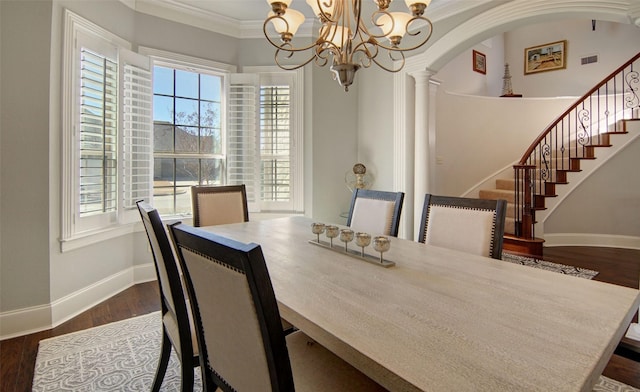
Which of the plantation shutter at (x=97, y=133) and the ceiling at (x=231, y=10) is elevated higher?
the ceiling at (x=231, y=10)

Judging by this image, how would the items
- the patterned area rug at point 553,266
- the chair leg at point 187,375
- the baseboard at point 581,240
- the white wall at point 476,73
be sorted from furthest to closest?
the white wall at point 476,73 < the baseboard at point 581,240 < the patterned area rug at point 553,266 < the chair leg at point 187,375

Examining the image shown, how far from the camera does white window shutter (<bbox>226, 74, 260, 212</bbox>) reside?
13.1 ft

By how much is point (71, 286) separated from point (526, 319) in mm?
3155

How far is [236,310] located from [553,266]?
175 inches

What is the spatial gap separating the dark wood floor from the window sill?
544 mm

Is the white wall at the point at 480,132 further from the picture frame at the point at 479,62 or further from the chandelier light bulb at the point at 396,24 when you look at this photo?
the chandelier light bulb at the point at 396,24

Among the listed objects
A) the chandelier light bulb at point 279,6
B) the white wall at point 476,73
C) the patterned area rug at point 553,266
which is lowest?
the patterned area rug at point 553,266

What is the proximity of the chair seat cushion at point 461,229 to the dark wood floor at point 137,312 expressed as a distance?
3.76ft

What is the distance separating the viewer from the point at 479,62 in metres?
6.40

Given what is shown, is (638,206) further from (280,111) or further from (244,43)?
(244,43)

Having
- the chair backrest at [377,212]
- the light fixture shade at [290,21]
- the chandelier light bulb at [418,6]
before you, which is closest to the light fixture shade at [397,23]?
the chandelier light bulb at [418,6]

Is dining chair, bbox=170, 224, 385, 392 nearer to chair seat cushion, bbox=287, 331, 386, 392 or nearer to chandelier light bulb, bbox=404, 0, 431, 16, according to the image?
chair seat cushion, bbox=287, 331, 386, 392

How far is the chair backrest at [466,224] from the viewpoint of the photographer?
181 centimetres

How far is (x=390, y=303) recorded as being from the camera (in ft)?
3.65
